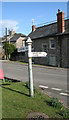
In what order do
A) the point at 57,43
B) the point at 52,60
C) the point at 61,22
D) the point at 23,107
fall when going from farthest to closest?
the point at 52,60, the point at 57,43, the point at 61,22, the point at 23,107

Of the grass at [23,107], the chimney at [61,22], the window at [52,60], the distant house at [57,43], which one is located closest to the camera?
the grass at [23,107]

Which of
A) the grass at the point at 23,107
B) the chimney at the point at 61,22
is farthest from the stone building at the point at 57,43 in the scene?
the grass at the point at 23,107

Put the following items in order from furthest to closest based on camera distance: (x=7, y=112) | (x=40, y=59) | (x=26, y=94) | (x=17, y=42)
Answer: (x=17, y=42) → (x=40, y=59) → (x=26, y=94) → (x=7, y=112)

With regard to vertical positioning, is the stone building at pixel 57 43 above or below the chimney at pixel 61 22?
below

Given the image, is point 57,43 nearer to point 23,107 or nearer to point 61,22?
point 61,22

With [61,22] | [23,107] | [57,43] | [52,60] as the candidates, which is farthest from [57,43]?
[23,107]

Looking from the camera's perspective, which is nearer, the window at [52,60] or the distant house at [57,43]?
the distant house at [57,43]

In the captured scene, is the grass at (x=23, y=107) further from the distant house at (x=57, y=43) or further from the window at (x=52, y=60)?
the window at (x=52, y=60)

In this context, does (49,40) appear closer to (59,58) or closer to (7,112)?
(59,58)

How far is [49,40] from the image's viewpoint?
89.9 feet

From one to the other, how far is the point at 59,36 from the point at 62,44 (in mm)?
1573

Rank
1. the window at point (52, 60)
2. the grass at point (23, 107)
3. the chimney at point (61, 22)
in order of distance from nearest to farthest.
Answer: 1. the grass at point (23, 107)
2. the chimney at point (61, 22)
3. the window at point (52, 60)

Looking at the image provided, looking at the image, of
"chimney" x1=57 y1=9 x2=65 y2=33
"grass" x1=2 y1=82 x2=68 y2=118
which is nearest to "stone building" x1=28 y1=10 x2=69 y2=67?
"chimney" x1=57 y1=9 x2=65 y2=33

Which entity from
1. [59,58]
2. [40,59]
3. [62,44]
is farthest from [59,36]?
[40,59]
